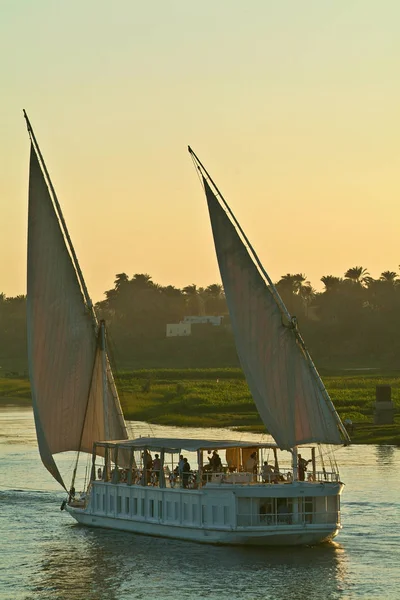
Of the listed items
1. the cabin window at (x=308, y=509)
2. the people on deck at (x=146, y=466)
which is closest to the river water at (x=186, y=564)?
the cabin window at (x=308, y=509)

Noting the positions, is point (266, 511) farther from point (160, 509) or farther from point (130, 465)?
point (130, 465)

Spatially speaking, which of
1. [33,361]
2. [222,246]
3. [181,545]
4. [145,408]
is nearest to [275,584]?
[181,545]

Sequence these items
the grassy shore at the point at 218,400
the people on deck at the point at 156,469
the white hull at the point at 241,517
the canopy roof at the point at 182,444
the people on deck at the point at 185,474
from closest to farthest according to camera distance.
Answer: the white hull at the point at 241,517, the canopy roof at the point at 182,444, the people on deck at the point at 185,474, the people on deck at the point at 156,469, the grassy shore at the point at 218,400

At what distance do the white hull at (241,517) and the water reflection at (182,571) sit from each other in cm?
45

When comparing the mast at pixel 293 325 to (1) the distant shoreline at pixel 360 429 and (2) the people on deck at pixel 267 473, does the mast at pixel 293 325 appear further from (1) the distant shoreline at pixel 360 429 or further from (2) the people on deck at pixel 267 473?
(1) the distant shoreline at pixel 360 429

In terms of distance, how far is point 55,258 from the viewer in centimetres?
6297

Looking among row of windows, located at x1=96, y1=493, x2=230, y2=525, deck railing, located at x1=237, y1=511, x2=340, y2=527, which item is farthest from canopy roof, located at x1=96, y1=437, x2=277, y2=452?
deck railing, located at x1=237, y1=511, x2=340, y2=527

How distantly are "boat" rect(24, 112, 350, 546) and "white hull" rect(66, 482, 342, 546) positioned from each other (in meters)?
0.05

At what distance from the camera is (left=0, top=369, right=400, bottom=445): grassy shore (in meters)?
107

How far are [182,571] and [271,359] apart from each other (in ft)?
30.8

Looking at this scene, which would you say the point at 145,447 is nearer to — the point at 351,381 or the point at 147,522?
the point at 147,522

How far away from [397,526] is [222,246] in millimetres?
13843

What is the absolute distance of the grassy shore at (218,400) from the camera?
350ft

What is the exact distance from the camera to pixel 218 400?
129250mm
